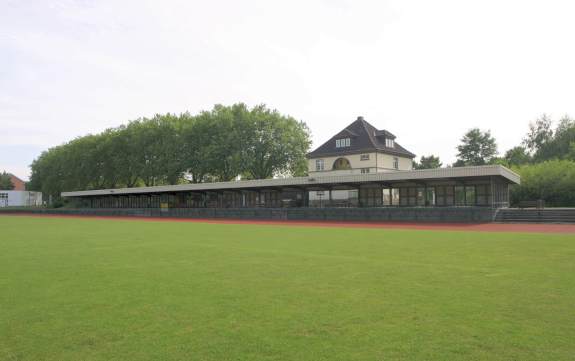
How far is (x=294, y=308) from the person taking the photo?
707cm

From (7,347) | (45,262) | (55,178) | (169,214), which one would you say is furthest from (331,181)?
(55,178)

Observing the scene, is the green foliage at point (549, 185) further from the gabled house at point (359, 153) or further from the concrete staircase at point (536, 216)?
the gabled house at point (359, 153)

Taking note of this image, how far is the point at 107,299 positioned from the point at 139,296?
55 cm

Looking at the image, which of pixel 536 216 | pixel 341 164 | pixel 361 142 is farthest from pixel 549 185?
pixel 341 164

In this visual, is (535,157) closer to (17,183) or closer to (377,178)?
(377,178)

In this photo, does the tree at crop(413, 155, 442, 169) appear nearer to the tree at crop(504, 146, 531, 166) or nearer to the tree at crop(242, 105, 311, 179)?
the tree at crop(504, 146, 531, 166)

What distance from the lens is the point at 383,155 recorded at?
56094mm

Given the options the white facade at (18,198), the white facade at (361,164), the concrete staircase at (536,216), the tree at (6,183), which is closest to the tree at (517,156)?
the white facade at (361,164)

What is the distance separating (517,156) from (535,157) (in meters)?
2.78

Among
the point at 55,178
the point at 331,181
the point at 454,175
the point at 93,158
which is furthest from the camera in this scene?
the point at 55,178

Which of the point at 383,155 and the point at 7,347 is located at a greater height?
the point at 383,155

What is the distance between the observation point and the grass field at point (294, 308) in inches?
207

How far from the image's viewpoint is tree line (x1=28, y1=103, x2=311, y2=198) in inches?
2514

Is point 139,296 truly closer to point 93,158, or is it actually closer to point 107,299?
point 107,299
